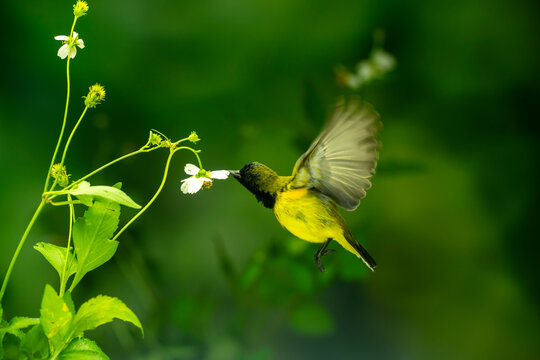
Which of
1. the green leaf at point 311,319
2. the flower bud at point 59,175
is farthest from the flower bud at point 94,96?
the green leaf at point 311,319

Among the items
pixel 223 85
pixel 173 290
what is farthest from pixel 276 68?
pixel 173 290

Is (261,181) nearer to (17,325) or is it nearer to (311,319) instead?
(17,325)

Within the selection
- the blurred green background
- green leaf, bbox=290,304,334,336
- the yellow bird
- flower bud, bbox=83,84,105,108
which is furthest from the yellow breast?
the blurred green background

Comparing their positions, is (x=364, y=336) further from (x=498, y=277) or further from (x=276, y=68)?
(x=276, y=68)

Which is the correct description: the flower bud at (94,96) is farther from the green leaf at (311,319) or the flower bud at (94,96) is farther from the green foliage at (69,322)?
the green leaf at (311,319)

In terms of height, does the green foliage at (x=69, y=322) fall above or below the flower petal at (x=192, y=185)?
below

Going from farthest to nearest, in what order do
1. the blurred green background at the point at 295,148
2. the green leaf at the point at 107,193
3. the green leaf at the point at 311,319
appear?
1. the blurred green background at the point at 295,148
2. the green leaf at the point at 311,319
3. the green leaf at the point at 107,193

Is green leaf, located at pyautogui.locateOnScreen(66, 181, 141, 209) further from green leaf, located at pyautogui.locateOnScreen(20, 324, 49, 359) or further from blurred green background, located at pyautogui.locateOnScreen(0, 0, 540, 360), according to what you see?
blurred green background, located at pyautogui.locateOnScreen(0, 0, 540, 360)

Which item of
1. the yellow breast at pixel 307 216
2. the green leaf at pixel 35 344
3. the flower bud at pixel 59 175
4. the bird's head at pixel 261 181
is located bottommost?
the green leaf at pixel 35 344
